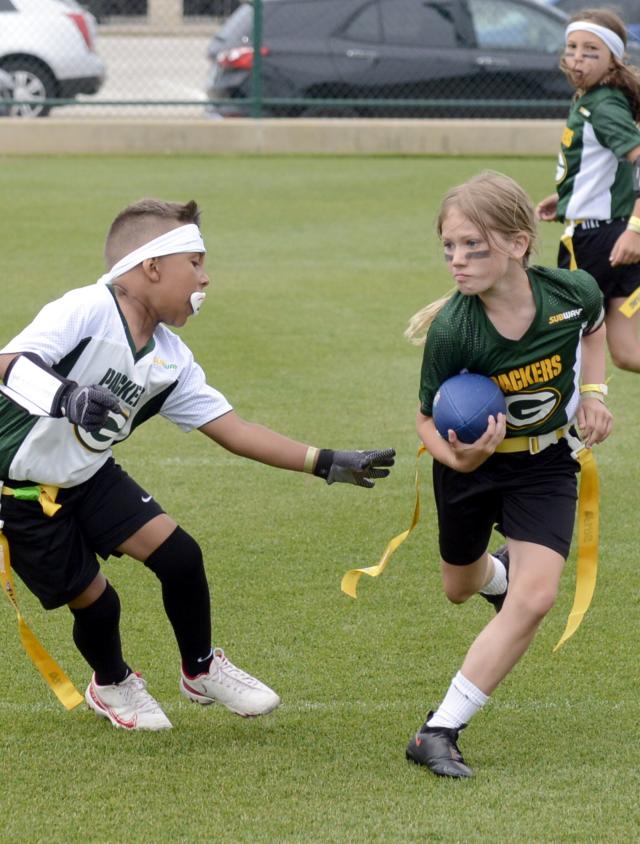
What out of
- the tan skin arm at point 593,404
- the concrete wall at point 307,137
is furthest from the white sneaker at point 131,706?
the concrete wall at point 307,137

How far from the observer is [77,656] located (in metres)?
4.97

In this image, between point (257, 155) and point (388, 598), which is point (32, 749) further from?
point (257, 155)

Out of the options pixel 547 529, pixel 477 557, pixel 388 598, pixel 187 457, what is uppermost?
pixel 547 529

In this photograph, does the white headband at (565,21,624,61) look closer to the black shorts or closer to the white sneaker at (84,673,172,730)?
the black shorts

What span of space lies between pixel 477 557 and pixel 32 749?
144 centimetres

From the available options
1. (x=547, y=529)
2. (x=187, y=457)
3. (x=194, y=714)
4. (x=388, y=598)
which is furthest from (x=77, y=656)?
(x=187, y=457)

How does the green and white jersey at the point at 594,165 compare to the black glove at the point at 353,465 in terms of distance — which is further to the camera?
the green and white jersey at the point at 594,165

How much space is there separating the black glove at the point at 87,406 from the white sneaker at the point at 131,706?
3.21 feet

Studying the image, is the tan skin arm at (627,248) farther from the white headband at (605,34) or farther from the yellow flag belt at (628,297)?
the white headband at (605,34)

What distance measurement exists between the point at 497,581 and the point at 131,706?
1304mm

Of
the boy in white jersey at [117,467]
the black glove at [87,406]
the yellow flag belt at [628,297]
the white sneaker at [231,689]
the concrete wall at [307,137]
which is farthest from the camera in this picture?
the concrete wall at [307,137]

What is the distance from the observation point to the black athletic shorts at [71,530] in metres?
4.18

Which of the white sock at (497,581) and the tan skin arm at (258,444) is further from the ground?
the tan skin arm at (258,444)

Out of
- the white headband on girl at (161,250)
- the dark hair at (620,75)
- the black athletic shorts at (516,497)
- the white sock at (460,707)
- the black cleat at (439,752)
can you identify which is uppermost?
the white headband on girl at (161,250)
